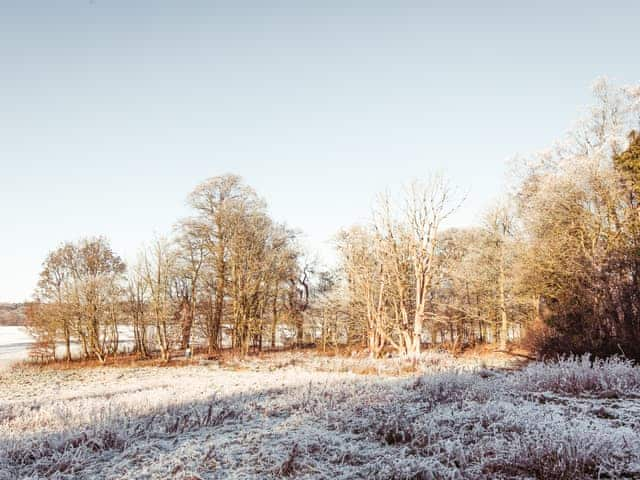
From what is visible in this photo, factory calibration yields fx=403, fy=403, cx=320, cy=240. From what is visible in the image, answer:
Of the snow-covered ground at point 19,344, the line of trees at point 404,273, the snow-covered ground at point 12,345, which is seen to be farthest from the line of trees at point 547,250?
the snow-covered ground at point 12,345

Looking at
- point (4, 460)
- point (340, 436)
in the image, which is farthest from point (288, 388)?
point (4, 460)

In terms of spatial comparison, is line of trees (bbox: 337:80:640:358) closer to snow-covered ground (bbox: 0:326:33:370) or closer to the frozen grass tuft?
the frozen grass tuft

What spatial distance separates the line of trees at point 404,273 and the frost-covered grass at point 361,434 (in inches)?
268

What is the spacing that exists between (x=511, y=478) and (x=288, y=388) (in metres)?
6.14

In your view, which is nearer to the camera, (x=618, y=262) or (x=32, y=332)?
(x=618, y=262)

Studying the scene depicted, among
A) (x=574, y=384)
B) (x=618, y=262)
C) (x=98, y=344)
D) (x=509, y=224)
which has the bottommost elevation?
(x=98, y=344)

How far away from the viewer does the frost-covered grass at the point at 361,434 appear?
3.81 meters

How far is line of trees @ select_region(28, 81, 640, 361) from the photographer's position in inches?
588

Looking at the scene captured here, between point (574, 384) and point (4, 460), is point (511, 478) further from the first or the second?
point (4, 460)

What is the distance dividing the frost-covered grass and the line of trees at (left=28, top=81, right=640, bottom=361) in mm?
6813

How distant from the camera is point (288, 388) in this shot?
9.04m

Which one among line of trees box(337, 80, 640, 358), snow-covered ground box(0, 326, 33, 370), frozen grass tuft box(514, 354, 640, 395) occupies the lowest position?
snow-covered ground box(0, 326, 33, 370)

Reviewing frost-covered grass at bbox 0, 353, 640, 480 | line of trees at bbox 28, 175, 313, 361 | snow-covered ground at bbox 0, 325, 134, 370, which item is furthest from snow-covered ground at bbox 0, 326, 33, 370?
frost-covered grass at bbox 0, 353, 640, 480

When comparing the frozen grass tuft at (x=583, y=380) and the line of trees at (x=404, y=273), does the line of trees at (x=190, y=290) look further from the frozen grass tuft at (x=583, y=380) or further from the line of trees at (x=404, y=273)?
the frozen grass tuft at (x=583, y=380)
